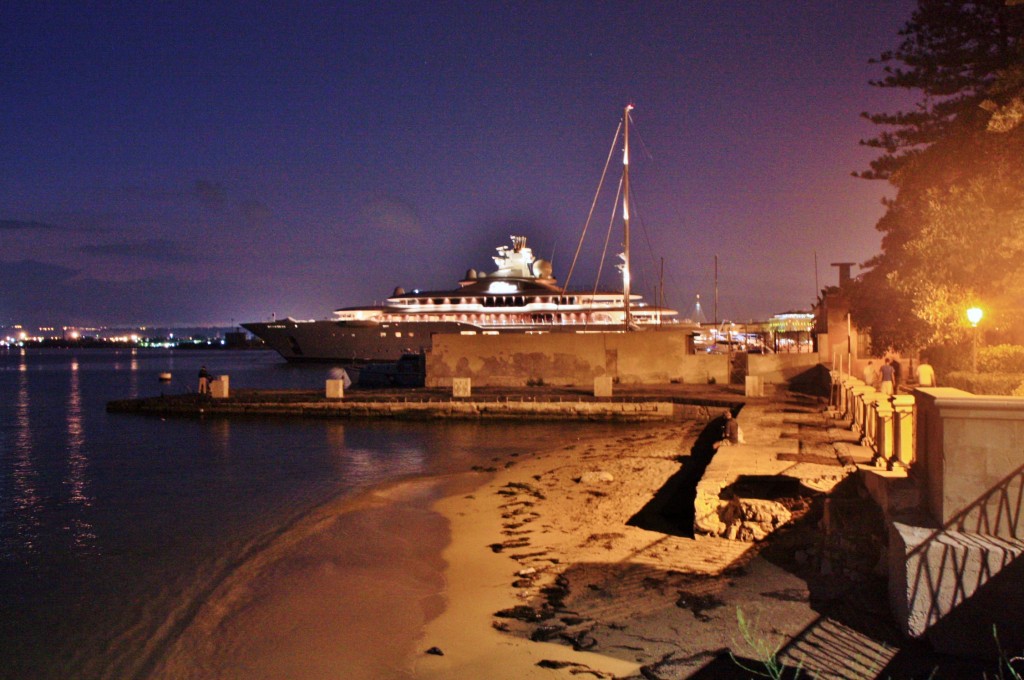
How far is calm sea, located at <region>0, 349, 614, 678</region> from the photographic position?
8062 millimetres

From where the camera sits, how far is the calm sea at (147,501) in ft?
26.5

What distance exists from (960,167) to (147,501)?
16250mm

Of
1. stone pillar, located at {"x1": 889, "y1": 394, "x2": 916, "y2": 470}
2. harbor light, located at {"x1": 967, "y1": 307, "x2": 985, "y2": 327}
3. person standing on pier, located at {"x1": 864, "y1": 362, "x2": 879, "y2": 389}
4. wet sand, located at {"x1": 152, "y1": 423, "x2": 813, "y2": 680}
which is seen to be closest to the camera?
wet sand, located at {"x1": 152, "y1": 423, "x2": 813, "y2": 680}

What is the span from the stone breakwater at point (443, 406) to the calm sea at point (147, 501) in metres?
0.61

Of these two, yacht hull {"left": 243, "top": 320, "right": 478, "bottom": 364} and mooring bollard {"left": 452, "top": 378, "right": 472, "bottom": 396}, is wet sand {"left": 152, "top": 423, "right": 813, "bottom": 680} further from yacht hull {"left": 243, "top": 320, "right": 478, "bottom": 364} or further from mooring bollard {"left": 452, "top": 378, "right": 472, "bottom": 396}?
yacht hull {"left": 243, "top": 320, "right": 478, "bottom": 364}

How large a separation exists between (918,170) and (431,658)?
13380 millimetres

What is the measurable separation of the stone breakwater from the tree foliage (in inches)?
307

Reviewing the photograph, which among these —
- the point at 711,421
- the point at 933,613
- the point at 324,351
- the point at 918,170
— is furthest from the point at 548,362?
the point at 324,351

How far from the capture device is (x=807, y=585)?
22.9ft

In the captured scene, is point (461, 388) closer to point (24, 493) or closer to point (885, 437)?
point (24, 493)

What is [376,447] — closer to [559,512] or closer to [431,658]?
[559,512]

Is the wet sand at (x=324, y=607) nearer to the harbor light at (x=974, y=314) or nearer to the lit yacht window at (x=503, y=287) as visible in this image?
the harbor light at (x=974, y=314)

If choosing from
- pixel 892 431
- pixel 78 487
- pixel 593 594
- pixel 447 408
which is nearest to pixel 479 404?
pixel 447 408

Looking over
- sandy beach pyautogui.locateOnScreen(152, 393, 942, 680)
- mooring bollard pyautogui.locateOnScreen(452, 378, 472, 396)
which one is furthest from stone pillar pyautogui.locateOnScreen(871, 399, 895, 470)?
mooring bollard pyautogui.locateOnScreen(452, 378, 472, 396)
